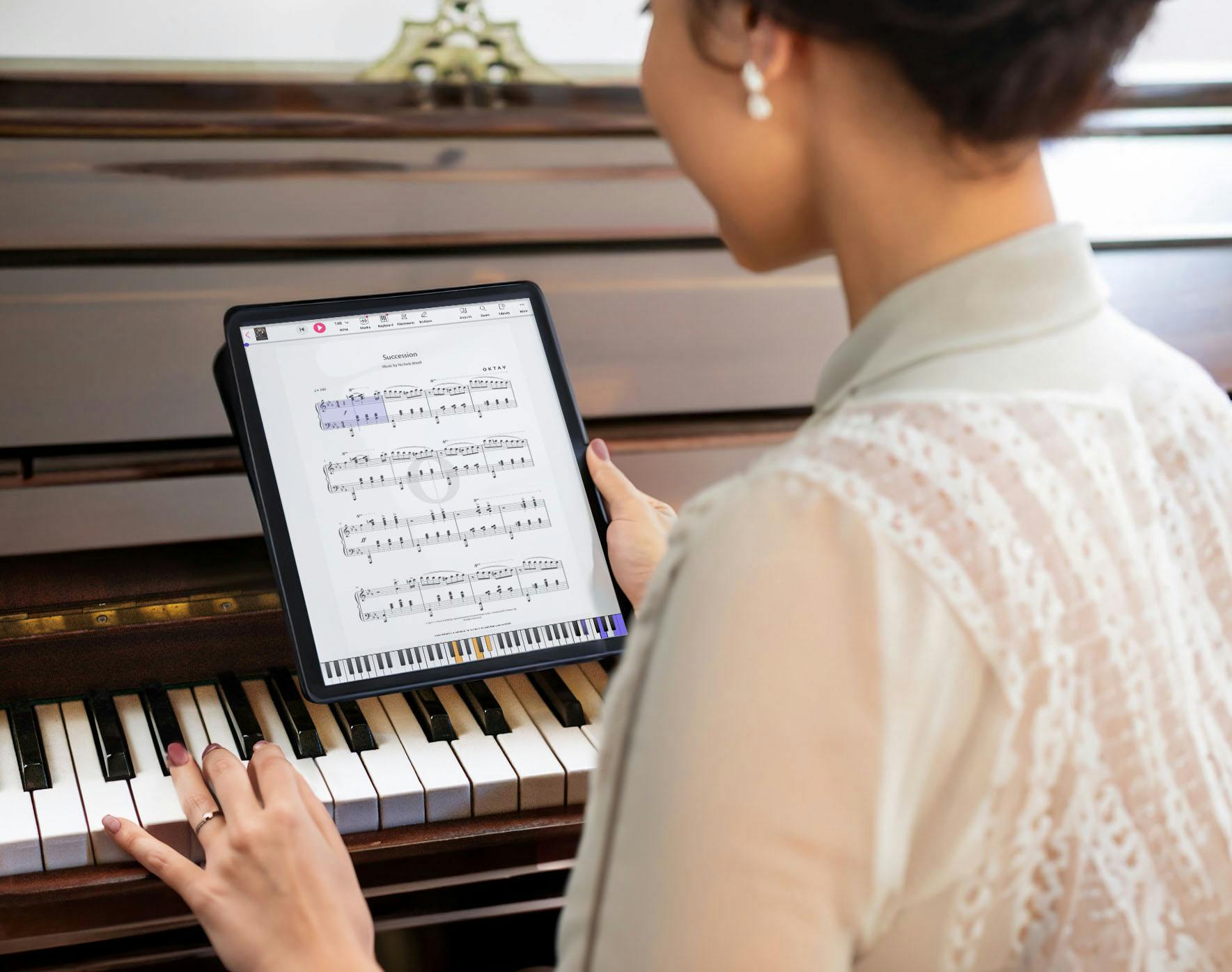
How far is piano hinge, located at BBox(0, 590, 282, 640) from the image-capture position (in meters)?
1.24

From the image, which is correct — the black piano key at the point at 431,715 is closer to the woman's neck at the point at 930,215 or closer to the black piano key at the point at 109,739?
the black piano key at the point at 109,739

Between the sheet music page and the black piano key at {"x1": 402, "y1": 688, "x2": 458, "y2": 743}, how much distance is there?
88 mm

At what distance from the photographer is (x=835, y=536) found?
1.56 feet

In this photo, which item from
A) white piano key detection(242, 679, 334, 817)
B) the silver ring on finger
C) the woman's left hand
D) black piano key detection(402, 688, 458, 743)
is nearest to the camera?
the woman's left hand

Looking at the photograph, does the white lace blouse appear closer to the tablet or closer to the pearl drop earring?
the pearl drop earring

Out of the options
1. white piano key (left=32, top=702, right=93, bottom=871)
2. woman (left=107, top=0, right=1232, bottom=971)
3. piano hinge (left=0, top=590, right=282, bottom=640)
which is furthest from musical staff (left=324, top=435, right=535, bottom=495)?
woman (left=107, top=0, right=1232, bottom=971)

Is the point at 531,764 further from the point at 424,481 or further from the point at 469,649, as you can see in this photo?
the point at 424,481

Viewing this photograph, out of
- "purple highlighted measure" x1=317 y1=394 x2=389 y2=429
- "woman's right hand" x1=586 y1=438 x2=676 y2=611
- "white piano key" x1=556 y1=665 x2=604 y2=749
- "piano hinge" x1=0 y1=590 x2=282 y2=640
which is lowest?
"white piano key" x1=556 y1=665 x2=604 y2=749

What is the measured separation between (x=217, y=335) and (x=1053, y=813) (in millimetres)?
1058

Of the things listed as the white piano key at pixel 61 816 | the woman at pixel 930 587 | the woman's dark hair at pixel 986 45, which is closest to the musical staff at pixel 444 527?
the white piano key at pixel 61 816

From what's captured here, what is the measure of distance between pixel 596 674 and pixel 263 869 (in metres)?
0.53

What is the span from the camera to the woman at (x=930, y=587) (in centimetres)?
48

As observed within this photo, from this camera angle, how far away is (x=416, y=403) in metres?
1.21

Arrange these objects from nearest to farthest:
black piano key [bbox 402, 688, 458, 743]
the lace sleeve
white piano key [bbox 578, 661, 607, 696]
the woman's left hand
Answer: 1. the lace sleeve
2. the woman's left hand
3. black piano key [bbox 402, 688, 458, 743]
4. white piano key [bbox 578, 661, 607, 696]
